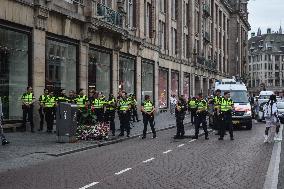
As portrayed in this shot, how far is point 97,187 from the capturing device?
8969 mm

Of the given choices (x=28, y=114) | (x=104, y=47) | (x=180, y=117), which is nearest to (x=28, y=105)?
(x=28, y=114)

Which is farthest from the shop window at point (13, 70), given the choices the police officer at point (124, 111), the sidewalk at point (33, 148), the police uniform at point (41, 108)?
the police officer at point (124, 111)

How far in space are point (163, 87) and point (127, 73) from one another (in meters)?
9.73

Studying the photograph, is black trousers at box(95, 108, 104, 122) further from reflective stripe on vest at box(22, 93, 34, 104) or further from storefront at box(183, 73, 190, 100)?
storefront at box(183, 73, 190, 100)

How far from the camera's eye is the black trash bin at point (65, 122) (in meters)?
16.6

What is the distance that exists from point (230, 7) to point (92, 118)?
69032mm

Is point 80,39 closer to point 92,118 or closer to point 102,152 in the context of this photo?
point 92,118

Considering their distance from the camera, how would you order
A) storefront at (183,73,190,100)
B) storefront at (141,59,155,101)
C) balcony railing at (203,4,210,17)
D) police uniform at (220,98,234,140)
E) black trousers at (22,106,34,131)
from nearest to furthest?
police uniform at (220,98,234,140) < black trousers at (22,106,34,131) < storefront at (141,59,155,101) < storefront at (183,73,190,100) < balcony railing at (203,4,210,17)

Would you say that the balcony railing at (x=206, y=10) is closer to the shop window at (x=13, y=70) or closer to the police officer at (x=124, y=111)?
the shop window at (x=13, y=70)

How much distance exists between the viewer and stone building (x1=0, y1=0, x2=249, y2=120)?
20406mm

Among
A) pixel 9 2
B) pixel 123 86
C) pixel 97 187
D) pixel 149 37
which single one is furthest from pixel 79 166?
pixel 149 37

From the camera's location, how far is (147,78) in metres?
38.5

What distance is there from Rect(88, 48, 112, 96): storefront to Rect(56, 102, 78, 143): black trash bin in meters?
10.8

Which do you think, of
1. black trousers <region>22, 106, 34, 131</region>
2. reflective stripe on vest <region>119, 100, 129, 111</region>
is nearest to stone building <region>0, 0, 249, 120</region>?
black trousers <region>22, 106, 34, 131</region>
